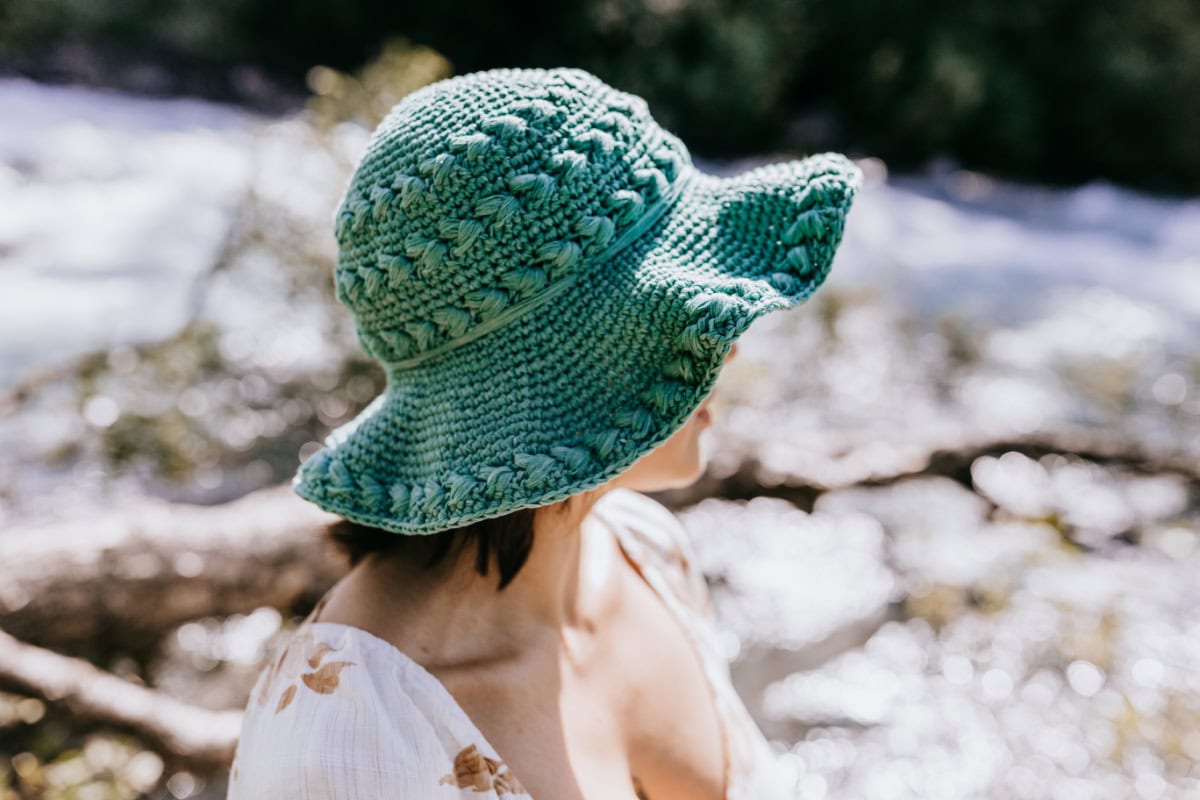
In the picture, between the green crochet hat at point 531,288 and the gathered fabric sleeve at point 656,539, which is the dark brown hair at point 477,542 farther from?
the gathered fabric sleeve at point 656,539

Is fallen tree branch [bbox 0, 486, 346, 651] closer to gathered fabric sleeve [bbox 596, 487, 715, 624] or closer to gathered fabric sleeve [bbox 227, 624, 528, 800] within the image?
gathered fabric sleeve [bbox 596, 487, 715, 624]

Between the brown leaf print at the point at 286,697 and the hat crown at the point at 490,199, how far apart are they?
400 mm

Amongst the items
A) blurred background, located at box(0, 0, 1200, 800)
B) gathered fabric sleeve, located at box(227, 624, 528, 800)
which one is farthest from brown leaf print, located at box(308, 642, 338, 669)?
blurred background, located at box(0, 0, 1200, 800)

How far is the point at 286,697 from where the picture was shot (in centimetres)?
100

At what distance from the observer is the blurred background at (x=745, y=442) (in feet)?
9.02

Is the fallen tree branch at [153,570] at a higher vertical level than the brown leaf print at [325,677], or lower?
lower

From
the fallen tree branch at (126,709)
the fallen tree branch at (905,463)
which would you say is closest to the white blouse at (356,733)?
the fallen tree branch at (126,709)

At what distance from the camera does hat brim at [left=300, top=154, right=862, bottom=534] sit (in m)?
0.95

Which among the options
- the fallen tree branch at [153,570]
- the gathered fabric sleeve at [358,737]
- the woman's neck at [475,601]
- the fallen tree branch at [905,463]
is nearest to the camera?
the gathered fabric sleeve at [358,737]

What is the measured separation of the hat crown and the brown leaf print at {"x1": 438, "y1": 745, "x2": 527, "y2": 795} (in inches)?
17.9

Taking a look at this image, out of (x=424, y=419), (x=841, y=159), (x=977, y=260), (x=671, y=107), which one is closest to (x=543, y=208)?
(x=424, y=419)

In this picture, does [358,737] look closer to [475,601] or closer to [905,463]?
[475,601]

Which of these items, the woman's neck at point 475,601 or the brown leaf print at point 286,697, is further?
the woman's neck at point 475,601

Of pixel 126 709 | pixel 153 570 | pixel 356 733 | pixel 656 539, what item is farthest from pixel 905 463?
pixel 356 733
